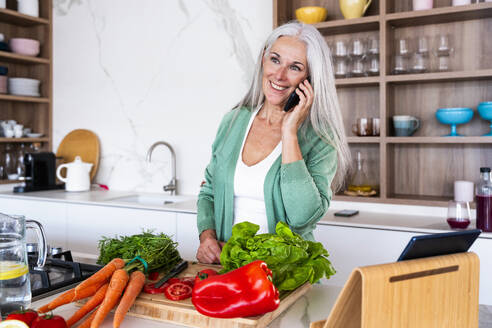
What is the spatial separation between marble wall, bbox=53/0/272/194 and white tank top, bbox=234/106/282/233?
159 cm

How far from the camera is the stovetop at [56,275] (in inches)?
49.8

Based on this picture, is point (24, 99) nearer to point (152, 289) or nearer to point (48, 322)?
point (152, 289)

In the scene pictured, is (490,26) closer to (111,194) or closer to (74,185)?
(111,194)

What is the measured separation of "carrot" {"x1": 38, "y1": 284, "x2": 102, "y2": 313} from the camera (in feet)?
3.55

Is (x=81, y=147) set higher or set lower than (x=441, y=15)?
lower

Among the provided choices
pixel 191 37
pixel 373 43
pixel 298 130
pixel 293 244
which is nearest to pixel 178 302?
pixel 293 244

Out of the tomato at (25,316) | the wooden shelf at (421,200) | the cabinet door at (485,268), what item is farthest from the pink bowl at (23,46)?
the cabinet door at (485,268)

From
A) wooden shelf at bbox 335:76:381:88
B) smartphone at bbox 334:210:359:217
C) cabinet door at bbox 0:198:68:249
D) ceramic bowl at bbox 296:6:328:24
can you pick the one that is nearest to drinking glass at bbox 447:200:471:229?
smartphone at bbox 334:210:359:217

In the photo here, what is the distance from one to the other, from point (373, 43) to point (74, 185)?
2351mm

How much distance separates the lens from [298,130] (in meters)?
1.75

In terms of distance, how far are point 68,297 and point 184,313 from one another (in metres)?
0.28

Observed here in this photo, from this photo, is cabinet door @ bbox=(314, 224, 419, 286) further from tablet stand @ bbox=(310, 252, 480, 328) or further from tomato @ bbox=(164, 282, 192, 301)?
tablet stand @ bbox=(310, 252, 480, 328)

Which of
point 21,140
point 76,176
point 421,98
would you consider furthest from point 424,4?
point 21,140

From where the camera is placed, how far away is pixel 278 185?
1.68 meters
